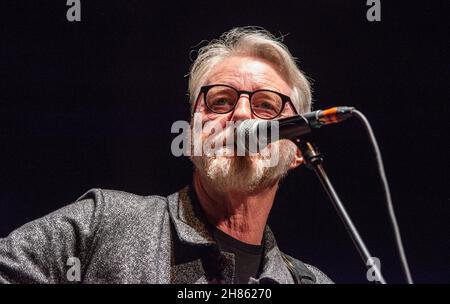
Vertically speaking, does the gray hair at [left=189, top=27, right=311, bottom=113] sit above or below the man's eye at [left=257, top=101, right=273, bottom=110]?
above

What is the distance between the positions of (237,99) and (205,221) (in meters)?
0.39

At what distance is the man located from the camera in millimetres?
1227

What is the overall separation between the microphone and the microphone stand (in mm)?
40

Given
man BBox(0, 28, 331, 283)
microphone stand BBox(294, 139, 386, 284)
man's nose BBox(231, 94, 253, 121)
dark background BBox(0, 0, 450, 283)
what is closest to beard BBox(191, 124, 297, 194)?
man BBox(0, 28, 331, 283)

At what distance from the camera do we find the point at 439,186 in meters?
2.15

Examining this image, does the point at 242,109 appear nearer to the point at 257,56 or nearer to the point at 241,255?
the point at 257,56

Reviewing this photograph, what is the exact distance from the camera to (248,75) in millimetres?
1563

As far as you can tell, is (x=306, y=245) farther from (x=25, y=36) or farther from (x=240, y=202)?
(x=25, y=36)

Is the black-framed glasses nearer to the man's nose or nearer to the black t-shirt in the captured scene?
the man's nose

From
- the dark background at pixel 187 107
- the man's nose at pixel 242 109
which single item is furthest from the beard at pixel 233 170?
the dark background at pixel 187 107

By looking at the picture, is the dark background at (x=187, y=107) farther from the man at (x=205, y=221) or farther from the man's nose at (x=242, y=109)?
the man's nose at (x=242, y=109)

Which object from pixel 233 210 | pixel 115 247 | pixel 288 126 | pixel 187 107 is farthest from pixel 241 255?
pixel 187 107

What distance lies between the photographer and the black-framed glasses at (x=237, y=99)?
1.50 metres

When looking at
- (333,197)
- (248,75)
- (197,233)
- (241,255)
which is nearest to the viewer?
(333,197)
